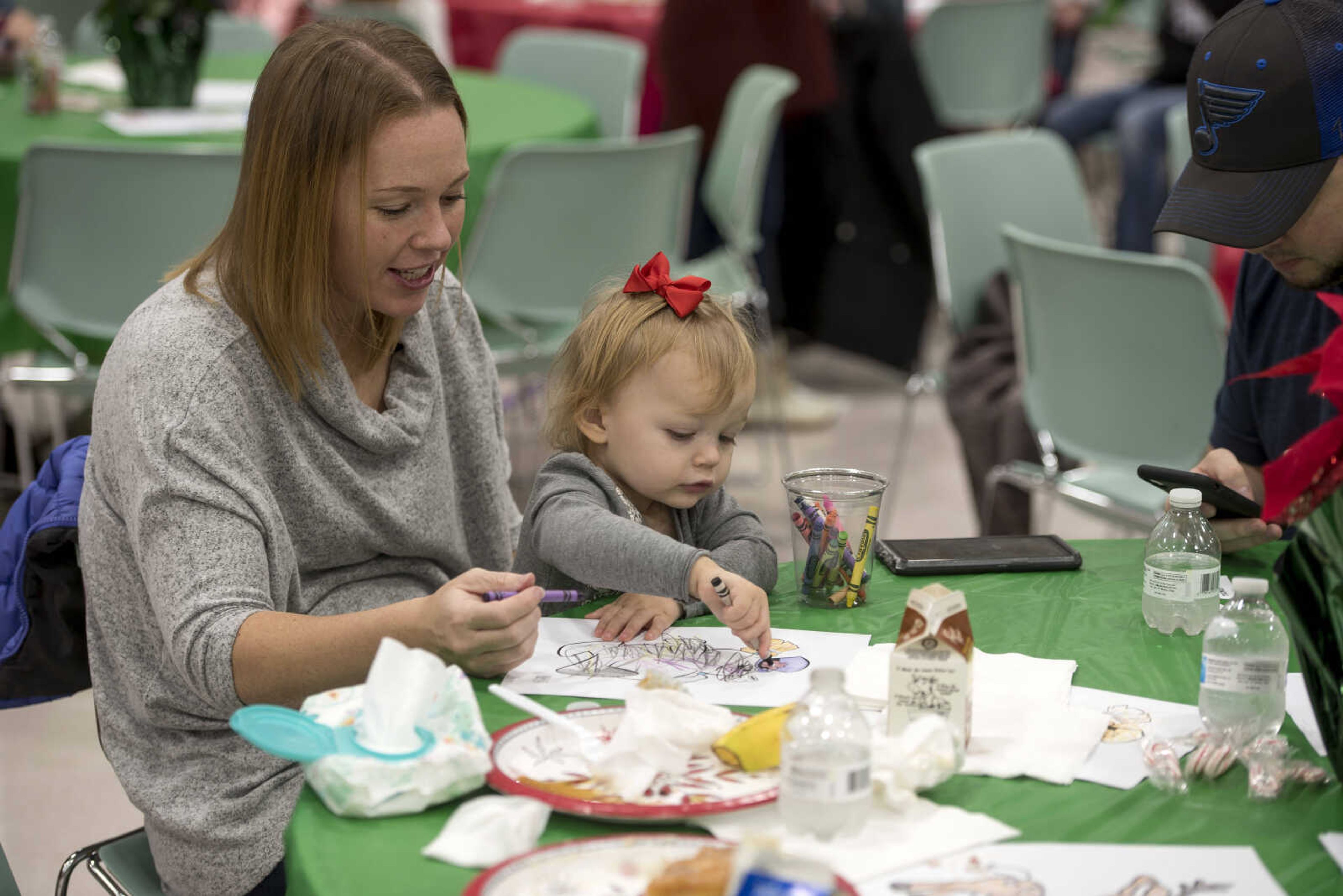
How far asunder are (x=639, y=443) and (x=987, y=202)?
192cm

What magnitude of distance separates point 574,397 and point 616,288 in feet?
0.43

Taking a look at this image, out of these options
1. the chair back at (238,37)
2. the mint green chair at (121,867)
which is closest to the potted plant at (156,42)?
the chair back at (238,37)

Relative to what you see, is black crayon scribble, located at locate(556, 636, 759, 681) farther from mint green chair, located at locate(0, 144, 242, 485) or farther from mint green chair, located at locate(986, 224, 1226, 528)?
mint green chair, located at locate(0, 144, 242, 485)

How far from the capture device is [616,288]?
1661mm

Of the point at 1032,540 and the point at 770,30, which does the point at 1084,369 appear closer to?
the point at 1032,540

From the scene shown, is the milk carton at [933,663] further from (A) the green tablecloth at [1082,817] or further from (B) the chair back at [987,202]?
(B) the chair back at [987,202]

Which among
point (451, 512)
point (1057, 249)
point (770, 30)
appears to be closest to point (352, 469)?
point (451, 512)

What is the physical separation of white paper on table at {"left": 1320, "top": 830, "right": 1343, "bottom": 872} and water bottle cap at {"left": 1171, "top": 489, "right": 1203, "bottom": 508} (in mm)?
429

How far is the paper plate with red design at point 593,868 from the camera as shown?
0.98 meters

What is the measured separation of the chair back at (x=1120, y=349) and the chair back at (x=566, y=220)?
855 mm

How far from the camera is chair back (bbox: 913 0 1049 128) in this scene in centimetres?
578

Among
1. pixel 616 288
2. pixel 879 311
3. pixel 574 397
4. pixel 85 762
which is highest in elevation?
pixel 616 288

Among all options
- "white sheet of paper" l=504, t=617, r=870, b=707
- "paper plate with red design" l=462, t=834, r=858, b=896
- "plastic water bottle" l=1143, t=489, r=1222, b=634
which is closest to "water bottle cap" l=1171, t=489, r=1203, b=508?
"plastic water bottle" l=1143, t=489, r=1222, b=634

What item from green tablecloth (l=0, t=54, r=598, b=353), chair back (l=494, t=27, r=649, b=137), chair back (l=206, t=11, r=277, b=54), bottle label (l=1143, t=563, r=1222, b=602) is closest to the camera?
bottle label (l=1143, t=563, r=1222, b=602)
